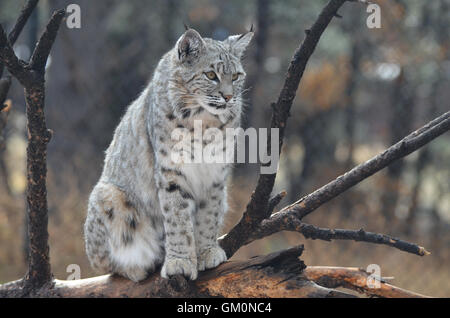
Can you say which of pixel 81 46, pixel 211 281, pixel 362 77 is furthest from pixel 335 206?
pixel 211 281

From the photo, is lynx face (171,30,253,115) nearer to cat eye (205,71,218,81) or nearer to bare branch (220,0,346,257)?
cat eye (205,71,218,81)

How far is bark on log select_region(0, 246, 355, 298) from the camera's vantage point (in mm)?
2148

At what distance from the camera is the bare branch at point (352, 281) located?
6.61 feet

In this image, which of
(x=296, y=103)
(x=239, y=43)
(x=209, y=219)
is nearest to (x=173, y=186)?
(x=209, y=219)

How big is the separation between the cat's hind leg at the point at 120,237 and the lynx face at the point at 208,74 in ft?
2.20

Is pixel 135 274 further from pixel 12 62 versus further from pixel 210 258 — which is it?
pixel 12 62

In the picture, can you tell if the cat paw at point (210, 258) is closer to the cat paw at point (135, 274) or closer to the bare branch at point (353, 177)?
the bare branch at point (353, 177)

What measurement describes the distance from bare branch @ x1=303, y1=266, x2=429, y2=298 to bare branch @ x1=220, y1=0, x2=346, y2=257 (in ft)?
1.36

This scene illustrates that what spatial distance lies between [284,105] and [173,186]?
2.63 ft

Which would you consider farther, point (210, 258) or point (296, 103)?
point (296, 103)

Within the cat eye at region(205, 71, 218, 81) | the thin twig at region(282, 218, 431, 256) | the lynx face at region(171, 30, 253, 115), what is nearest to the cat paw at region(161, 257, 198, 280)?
the thin twig at region(282, 218, 431, 256)

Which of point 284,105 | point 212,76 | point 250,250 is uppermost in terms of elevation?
point 212,76

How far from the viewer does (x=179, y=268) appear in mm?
2498
